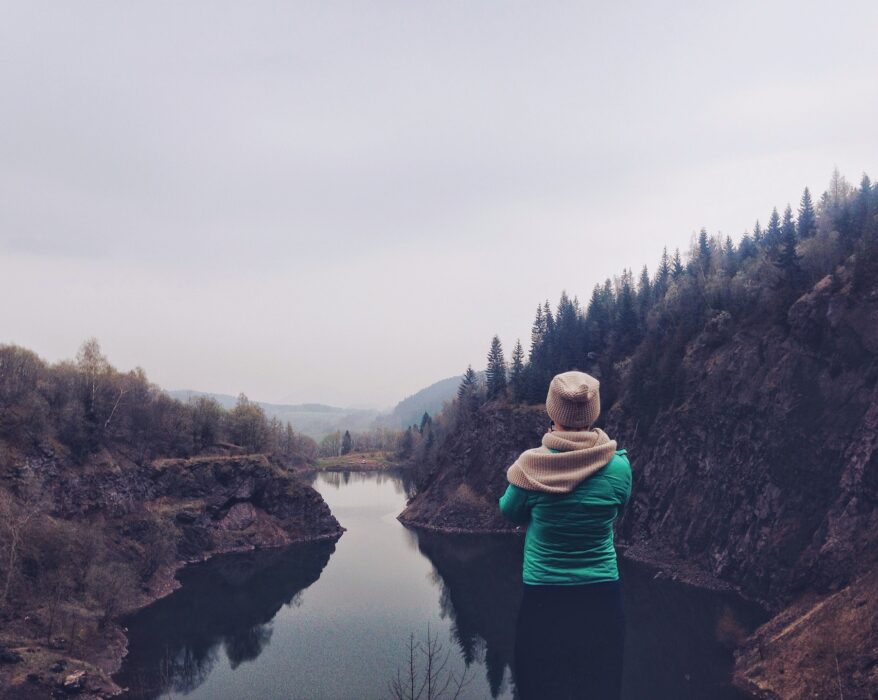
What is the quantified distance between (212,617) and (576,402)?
50.6 meters

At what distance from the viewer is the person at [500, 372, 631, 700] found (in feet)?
13.8

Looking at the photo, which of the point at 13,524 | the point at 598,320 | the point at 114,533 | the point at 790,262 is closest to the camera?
the point at 13,524

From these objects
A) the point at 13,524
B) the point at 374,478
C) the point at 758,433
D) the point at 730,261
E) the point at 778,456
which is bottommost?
the point at 374,478

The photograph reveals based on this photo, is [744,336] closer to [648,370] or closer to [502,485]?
[648,370]

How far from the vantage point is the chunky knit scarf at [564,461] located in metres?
4.17

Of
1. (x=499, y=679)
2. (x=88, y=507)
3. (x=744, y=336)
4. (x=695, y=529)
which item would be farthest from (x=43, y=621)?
(x=744, y=336)

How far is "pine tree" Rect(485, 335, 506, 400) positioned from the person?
8593cm

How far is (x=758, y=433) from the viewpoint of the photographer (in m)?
49.4

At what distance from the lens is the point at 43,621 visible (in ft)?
118

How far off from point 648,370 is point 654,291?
91.2 ft

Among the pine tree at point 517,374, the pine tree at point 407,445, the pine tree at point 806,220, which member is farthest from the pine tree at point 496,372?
the pine tree at point 407,445

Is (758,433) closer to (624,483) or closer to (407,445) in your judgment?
(624,483)

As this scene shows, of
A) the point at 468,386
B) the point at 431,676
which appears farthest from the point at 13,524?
Result: the point at 468,386

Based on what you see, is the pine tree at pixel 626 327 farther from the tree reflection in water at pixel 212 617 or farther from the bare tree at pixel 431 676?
the bare tree at pixel 431 676
